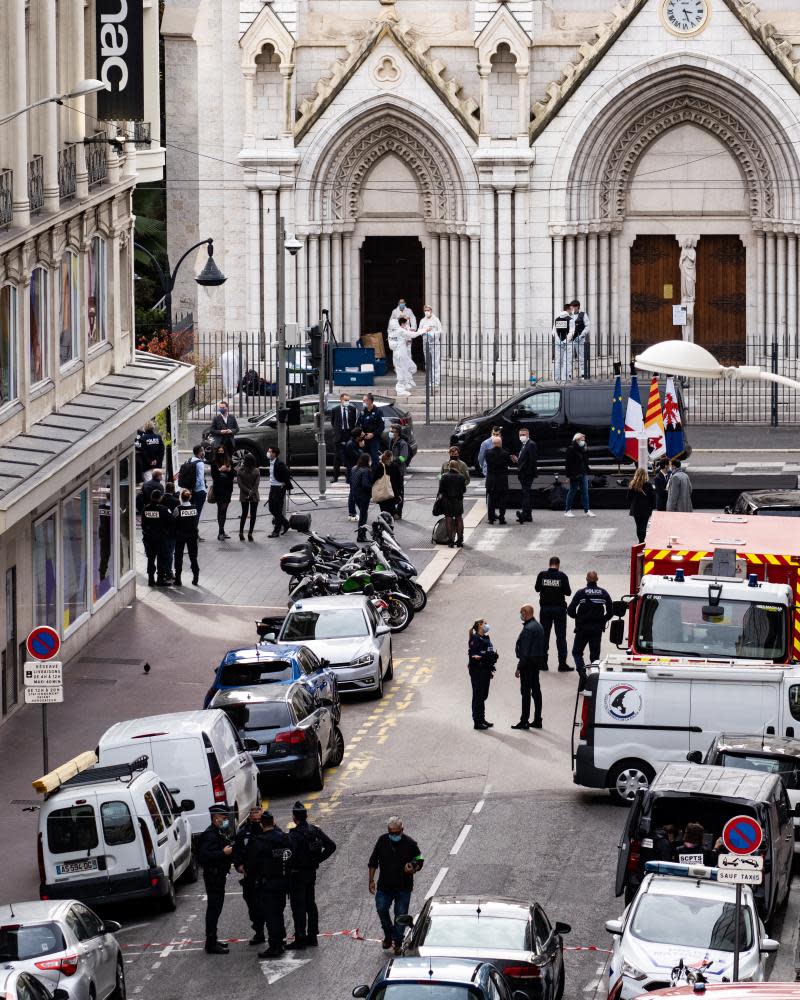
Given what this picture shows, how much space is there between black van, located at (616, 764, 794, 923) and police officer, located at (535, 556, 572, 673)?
9.28 meters

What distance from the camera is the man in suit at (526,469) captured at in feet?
129

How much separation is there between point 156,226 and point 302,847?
5250 centimetres

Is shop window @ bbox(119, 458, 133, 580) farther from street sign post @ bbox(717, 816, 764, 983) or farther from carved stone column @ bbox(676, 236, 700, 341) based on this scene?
carved stone column @ bbox(676, 236, 700, 341)

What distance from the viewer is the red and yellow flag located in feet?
129

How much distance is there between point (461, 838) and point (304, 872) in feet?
11.6

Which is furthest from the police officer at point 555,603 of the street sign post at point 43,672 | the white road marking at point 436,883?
the white road marking at point 436,883

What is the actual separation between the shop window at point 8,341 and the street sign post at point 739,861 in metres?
13.5

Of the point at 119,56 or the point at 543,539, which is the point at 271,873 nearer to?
the point at 119,56

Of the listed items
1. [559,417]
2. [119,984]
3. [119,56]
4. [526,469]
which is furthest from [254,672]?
[559,417]

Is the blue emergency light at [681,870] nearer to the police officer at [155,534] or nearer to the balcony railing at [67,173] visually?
the balcony railing at [67,173]

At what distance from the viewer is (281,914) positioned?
1989 centimetres

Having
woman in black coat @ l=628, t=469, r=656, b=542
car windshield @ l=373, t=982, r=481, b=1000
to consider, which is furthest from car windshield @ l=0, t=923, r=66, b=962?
woman in black coat @ l=628, t=469, r=656, b=542

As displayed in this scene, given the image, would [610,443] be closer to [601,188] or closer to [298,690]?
[601,188]

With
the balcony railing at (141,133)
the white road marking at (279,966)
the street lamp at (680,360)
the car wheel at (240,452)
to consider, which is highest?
the balcony railing at (141,133)
